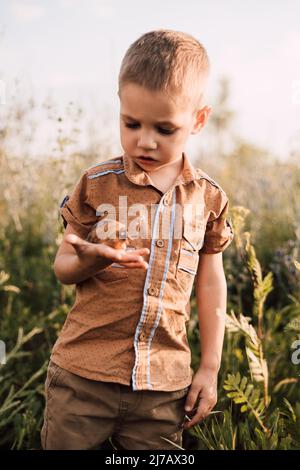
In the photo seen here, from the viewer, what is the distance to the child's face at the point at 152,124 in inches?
64.7

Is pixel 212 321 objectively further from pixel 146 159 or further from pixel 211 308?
pixel 146 159

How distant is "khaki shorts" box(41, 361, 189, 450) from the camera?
1.80m

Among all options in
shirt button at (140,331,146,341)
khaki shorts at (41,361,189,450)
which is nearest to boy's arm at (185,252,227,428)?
khaki shorts at (41,361,189,450)

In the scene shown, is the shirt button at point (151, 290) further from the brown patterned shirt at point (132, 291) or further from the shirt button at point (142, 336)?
the shirt button at point (142, 336)

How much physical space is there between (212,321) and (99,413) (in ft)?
1.70

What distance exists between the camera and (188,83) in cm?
171

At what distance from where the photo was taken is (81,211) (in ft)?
5.93

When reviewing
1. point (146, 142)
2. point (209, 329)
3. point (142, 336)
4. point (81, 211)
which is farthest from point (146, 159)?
point (209, 329)

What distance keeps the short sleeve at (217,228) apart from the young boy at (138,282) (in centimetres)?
6

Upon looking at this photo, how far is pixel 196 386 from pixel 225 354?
72cm

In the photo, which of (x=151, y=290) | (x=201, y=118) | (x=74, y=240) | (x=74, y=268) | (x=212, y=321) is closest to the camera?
(x=74, y=240)

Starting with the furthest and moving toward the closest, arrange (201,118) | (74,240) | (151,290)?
(201,118)
(151,290)
(74,240)
